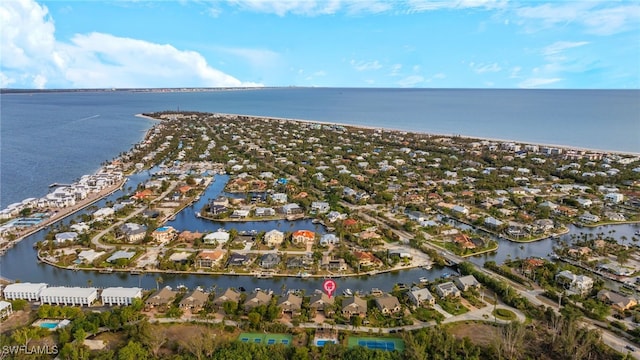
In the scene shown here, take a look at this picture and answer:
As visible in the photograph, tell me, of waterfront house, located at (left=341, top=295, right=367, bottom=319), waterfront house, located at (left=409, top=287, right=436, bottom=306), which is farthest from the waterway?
waterfront house, located at (left=341, top=295, right=367, bottom=319)

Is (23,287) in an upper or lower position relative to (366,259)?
lower

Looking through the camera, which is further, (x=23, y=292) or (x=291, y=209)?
(x=291, y=209)

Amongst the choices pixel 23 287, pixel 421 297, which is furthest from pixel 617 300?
pixel 23 287

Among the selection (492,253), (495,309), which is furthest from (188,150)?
(495,309)

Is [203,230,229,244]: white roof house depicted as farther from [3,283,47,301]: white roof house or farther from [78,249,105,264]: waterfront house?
[3,283,47,301]: white roof house

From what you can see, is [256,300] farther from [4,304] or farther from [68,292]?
[4,304]

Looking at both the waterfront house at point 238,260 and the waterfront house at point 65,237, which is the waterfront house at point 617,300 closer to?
the waterfront house at point 238,260

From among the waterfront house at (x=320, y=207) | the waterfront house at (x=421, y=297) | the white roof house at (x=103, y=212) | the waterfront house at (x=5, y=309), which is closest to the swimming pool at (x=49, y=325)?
the waterfront house at (x=5, y=309)
